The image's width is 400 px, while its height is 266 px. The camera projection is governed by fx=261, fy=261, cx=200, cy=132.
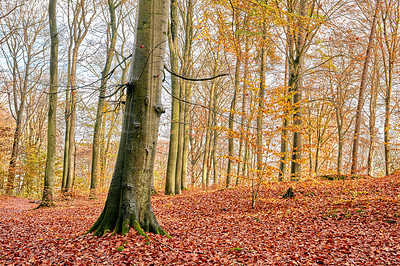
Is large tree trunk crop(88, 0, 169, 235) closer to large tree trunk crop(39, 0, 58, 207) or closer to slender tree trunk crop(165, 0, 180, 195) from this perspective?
large tree trunk crop(39, 0, 58, 207)

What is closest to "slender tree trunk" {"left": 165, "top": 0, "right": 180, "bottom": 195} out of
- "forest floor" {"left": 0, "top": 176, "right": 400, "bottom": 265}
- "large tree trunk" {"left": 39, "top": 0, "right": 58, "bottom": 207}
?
"forest floor" {"left": 0, "top": 176, "right": 400, "bottom": 265}

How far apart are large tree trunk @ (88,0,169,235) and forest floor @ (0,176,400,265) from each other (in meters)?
0.33

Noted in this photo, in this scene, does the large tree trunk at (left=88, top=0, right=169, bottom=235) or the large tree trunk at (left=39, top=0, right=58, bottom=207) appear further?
the large tree trunk at (left=39, top=0, right=58, bottom=207)

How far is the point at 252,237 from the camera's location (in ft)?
17.1

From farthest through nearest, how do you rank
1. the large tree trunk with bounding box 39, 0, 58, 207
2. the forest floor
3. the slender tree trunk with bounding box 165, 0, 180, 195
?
the slender tree trunk with bounding box 165, 0, 180, 195, the large tree trunk with bounding box 39, 0, 58, 207, the forest floor

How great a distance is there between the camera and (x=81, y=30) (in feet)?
48.2

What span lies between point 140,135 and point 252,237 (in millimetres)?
3010

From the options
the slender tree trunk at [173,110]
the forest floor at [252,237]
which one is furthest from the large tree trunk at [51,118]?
the slender tree trunk at [173,110]

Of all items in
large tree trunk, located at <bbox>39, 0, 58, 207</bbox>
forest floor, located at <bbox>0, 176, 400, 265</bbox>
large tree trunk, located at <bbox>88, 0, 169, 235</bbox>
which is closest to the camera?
forest floor, located at <bbox>0, 176, 400, 265</bbox>

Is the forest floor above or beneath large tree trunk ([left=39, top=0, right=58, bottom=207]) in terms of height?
beneath

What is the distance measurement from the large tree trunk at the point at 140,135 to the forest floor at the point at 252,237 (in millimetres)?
334

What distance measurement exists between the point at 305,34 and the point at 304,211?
6.63 metres

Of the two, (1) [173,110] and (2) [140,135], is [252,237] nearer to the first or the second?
(2) [140,135]

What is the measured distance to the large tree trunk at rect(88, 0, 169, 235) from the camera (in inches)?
171
